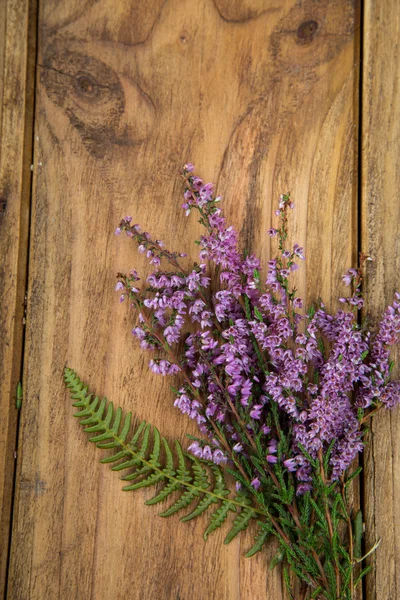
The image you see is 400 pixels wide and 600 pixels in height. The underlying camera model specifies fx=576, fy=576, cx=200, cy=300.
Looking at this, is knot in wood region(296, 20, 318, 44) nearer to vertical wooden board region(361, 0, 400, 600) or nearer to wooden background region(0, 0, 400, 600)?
wooden background region(0, 0, 400, 600)

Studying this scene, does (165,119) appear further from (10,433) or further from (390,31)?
(10,433)

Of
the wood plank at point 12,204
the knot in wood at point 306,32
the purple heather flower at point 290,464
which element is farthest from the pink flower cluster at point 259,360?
the knot in wood at point 306,32

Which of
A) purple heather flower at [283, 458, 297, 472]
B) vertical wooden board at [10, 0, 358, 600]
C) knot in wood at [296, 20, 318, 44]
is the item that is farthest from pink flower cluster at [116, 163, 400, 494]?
knot in wood at [296, 20, 318, 44]

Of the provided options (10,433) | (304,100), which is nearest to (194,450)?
(10,433)

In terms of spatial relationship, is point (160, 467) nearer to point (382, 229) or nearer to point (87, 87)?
point (382, 229)

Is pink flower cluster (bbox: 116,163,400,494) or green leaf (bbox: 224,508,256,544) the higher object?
pink flower cluster (bbox: 116,163,400,494)

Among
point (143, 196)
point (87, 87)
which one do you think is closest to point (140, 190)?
point (143, 196)

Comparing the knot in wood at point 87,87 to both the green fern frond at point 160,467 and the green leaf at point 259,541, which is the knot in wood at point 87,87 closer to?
the green fern frond at point 160,467
